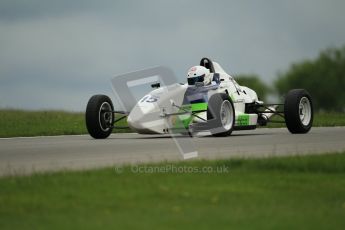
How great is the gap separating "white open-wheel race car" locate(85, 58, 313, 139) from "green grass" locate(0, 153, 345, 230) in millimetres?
6895

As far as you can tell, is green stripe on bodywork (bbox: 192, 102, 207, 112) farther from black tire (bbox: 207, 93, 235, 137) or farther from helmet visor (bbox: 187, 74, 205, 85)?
helmet visor (bbox: 187, 74, 205, 85)

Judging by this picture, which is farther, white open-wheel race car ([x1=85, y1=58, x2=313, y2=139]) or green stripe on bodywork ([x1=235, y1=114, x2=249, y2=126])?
green stripe on bodywork ([x1=235, y1=114, x2=249, y2=126])

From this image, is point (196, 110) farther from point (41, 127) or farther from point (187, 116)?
point (41, 127)

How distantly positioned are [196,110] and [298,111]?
2.91 meters

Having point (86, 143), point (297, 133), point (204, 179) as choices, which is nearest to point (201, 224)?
point (204, 179)

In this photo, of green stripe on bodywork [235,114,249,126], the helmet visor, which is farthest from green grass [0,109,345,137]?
green stripe on bodywork [235,114,249,126]

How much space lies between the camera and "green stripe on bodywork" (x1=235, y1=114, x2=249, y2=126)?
75.0 feet

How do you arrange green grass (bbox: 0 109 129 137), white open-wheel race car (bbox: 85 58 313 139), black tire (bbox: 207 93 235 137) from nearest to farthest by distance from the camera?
1. white open-wheel race car (bbox: 85 58 313 139)
2. black tire (bbox: 207 93 235 137)
3. green grass (bbox: 0 109 129 137)

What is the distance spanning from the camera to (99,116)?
71.7 ft

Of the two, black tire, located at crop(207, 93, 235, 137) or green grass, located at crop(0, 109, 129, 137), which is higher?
black tire, located at crop(207, 93, 235, 137)

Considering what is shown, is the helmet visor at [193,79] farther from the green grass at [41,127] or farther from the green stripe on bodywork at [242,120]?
the green grass at [41,127]

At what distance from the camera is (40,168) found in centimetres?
1421

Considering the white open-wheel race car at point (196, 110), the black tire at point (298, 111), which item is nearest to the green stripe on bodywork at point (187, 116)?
the white open-wheel race car at point (196, 110)

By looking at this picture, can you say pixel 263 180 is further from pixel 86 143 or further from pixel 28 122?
pixel 28 122
